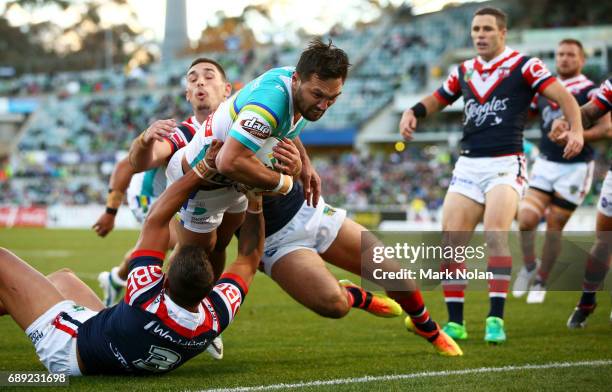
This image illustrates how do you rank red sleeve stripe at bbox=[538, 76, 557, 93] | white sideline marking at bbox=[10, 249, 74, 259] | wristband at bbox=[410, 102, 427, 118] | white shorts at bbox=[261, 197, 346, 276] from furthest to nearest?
white sideline marking at bbox=[10, 249, 74, 259], wristband at bbox=[410, 102, 427, 118], red sleeve stripe at bbox=[538, 76, 557, 93], white shorts at bbox=[261, 197, 346, 276]

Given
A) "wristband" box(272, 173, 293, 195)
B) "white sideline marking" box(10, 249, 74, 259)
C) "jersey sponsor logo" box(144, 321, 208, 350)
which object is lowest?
"white sideline marking" box(10, 249, 74, 259)

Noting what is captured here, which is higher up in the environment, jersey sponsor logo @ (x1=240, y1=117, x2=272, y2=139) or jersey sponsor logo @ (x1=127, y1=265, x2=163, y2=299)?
jersey sponsor logo @ (x1=240, y1=117, x2=272, y2=139)

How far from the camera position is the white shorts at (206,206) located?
5.79 metres

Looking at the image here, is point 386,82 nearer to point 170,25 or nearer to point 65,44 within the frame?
point 170,25

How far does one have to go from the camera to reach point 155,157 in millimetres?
6293

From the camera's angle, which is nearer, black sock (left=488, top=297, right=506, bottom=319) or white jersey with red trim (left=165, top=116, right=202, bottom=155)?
white jersey with red trim (left=165, top=116, right=202, bottom=155)

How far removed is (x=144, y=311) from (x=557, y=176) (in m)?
6.25

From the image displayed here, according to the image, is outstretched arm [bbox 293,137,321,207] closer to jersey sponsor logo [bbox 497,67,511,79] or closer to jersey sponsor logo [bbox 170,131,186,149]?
jersey sponsor logo [bbox 170,131,186,149]

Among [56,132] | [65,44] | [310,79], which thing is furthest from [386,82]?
[65,44]

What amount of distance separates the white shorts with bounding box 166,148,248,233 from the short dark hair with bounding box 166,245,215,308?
0.91 m

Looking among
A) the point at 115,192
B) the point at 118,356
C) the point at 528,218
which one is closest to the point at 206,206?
the point at 118,356

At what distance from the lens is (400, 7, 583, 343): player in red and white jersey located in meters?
7.14

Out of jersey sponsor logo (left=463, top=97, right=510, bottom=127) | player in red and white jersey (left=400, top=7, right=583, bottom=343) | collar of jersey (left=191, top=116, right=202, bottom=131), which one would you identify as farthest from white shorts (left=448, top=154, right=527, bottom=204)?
collar of jersey (left=191, top=116, right=202, bottom=131)

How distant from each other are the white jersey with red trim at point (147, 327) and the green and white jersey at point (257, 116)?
0.92 meters
